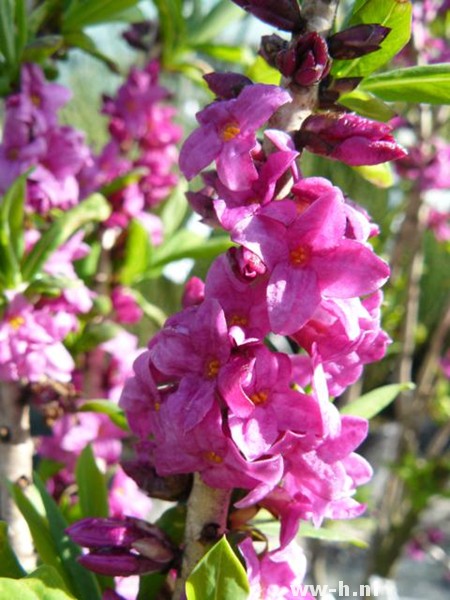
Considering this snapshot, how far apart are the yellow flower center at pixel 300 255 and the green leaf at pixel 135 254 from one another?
27.0 inches

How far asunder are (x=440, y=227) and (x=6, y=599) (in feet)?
6.56

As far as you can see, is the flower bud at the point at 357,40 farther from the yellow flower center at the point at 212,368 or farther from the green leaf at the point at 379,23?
the yellow flower center at the point at 212,368

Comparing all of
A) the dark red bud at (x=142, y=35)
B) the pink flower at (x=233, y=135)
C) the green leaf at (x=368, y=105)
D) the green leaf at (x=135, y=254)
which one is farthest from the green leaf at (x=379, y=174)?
the dark red bud at (x=142, y=35)

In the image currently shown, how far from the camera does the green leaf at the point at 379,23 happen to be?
0.59 m

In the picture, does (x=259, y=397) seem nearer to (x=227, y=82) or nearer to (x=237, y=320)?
(x=237, y=320)

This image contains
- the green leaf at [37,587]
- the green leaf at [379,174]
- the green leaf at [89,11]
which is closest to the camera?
the green leaf at [37,587]

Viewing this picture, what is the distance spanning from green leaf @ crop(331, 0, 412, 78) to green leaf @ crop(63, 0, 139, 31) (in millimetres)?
481

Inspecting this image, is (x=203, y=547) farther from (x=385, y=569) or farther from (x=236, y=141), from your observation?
Answer: (x=385, y=569)

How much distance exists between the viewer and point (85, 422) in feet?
3.44

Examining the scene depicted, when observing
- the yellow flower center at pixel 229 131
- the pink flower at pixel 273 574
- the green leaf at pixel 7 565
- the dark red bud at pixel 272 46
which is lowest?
the green leaf at pixel 7 565

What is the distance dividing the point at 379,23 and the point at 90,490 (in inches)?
21.0

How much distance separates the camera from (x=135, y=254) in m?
1.21

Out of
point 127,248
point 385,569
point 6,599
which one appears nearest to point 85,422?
point 127,248

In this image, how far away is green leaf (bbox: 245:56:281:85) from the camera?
0.77 metres
